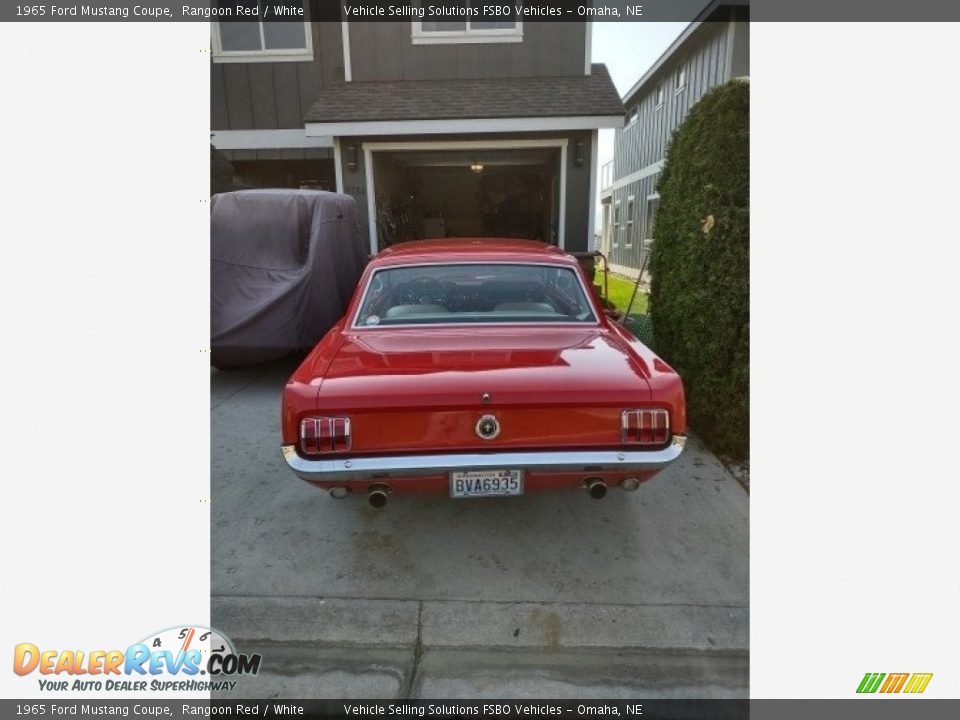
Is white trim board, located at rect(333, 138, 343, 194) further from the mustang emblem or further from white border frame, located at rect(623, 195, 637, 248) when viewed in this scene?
white border frame, located at rect(623, 195, 637, 248)

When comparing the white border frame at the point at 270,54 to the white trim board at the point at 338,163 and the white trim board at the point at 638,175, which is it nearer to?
the white trim board at the point at 338,163

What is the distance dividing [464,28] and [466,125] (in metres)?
1.87

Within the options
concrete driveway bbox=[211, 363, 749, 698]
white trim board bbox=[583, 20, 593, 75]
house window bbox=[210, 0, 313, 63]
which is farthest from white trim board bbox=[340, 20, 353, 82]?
concrete driveway bbox=[211, 363, 749, 698]

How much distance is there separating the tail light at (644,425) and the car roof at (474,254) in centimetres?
152

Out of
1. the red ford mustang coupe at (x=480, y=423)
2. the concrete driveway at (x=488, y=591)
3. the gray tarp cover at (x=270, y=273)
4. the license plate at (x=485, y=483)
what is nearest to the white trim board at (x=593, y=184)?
the gray tarp cover at (x=270, y=273)

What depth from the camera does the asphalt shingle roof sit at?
24.4 ft

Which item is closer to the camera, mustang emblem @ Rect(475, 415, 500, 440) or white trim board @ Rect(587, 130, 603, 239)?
mustang emblem @ Rect(475, 415, 500, 440)

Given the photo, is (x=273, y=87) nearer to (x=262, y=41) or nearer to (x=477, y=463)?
(x=262, y=41)

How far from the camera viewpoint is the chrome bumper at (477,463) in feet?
7.29

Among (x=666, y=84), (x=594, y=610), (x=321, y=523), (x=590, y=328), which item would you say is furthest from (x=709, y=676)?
(x=666, y=84)

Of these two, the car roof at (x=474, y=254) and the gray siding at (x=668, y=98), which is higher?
the gray siding at (x=668, y=98)

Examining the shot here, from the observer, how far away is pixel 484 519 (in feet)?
9.98

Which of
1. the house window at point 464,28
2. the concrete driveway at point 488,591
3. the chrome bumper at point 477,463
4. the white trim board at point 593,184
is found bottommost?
the concrete driveway at point 488,591

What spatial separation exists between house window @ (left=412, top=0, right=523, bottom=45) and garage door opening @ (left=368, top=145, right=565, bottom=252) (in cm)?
160
